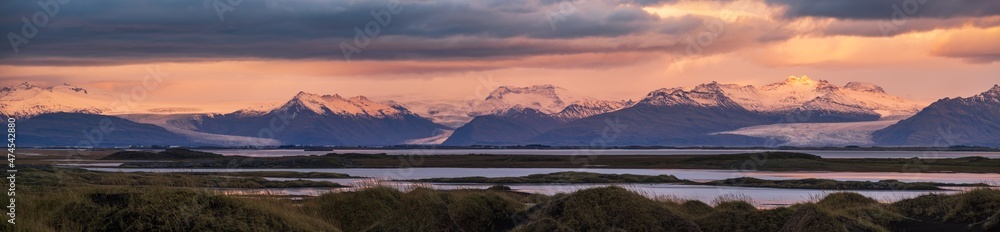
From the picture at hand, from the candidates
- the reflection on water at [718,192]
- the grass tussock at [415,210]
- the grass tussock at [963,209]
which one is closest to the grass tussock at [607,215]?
the grass tussock at [415,210]

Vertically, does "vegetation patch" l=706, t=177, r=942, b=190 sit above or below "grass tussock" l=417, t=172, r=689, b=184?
below

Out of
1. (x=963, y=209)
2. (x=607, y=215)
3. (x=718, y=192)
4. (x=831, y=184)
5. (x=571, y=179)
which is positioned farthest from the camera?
(x=571, y=179)

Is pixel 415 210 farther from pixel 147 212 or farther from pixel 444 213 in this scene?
pixel 147 212

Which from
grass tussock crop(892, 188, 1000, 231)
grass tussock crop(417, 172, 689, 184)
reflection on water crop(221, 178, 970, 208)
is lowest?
grass tussock crop(892, 188, 1000, 231)

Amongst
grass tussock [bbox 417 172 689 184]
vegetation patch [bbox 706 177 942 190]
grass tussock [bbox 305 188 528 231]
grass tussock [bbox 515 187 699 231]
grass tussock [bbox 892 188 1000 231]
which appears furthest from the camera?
grass tussock [bbox 417 172 689 184]

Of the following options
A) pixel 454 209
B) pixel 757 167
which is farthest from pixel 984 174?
pixel 454 209

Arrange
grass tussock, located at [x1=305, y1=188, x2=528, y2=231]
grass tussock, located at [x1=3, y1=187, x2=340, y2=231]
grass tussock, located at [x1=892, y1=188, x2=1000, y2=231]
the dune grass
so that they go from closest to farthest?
grass tussock, located at [x1=3, y1=187, x2=340, y2=231]
the dune grass
grass tussock, located at [x1=892, y1=188, x2=1000, y2=231]
grass tussock, located at [x1=305, y1=188, x2=528, y2=231]

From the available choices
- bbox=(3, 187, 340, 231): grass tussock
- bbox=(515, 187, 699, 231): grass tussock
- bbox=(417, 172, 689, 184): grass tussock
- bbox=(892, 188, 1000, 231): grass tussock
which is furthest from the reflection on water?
bbox=(3, 187, 340, 231): grass tussock

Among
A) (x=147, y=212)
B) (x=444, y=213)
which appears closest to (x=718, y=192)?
(x=444, y=213)

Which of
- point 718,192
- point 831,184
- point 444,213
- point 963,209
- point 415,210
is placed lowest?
point 963,209

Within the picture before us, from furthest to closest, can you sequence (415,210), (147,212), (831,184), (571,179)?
(571,179), (831,184), (415,210), (147,212)

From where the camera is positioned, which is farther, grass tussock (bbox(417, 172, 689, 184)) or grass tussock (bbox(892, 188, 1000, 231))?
grass tussock (bbox(417, 172, 689, 184))

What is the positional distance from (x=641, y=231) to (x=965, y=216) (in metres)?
11.5

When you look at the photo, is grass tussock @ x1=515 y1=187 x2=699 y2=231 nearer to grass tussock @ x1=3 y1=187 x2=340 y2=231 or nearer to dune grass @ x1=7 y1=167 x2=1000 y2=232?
dune grass @ x1=7 y1=167 x2=1000 y2=232
